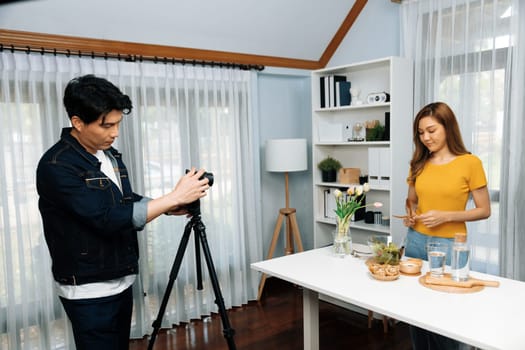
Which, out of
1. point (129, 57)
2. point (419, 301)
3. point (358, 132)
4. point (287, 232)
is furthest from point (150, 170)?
point (419, 301)

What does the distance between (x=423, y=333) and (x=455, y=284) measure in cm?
48

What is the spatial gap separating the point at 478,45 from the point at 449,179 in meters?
1.40

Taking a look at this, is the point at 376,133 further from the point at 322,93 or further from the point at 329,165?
the point at 322,93

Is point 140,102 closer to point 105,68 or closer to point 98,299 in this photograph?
point 105,68

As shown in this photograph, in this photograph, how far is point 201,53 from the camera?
3.60 meters

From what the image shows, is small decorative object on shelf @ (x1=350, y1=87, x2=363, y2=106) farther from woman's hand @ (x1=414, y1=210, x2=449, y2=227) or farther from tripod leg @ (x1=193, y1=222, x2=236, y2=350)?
tripod leg @ (x1=193, y1=222, x2=236, y2=350)

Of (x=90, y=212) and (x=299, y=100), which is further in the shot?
(x=299, y=100)

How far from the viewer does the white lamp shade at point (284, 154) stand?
12.7ft

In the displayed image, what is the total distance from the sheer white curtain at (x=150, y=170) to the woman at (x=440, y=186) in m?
1.80

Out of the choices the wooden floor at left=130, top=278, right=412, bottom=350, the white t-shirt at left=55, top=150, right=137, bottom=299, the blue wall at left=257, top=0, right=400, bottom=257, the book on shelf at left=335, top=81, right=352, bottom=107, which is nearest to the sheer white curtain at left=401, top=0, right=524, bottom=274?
the blue wall at left=257, top=0, right=400, bottom=257

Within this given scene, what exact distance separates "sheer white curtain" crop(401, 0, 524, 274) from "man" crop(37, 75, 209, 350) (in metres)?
2.27

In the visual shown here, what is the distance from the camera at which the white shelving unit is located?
3.44m

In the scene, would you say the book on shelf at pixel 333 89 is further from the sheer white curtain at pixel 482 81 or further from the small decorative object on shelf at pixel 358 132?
the sheer white curtain at pixel 482 81

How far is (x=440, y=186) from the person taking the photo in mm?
2250
